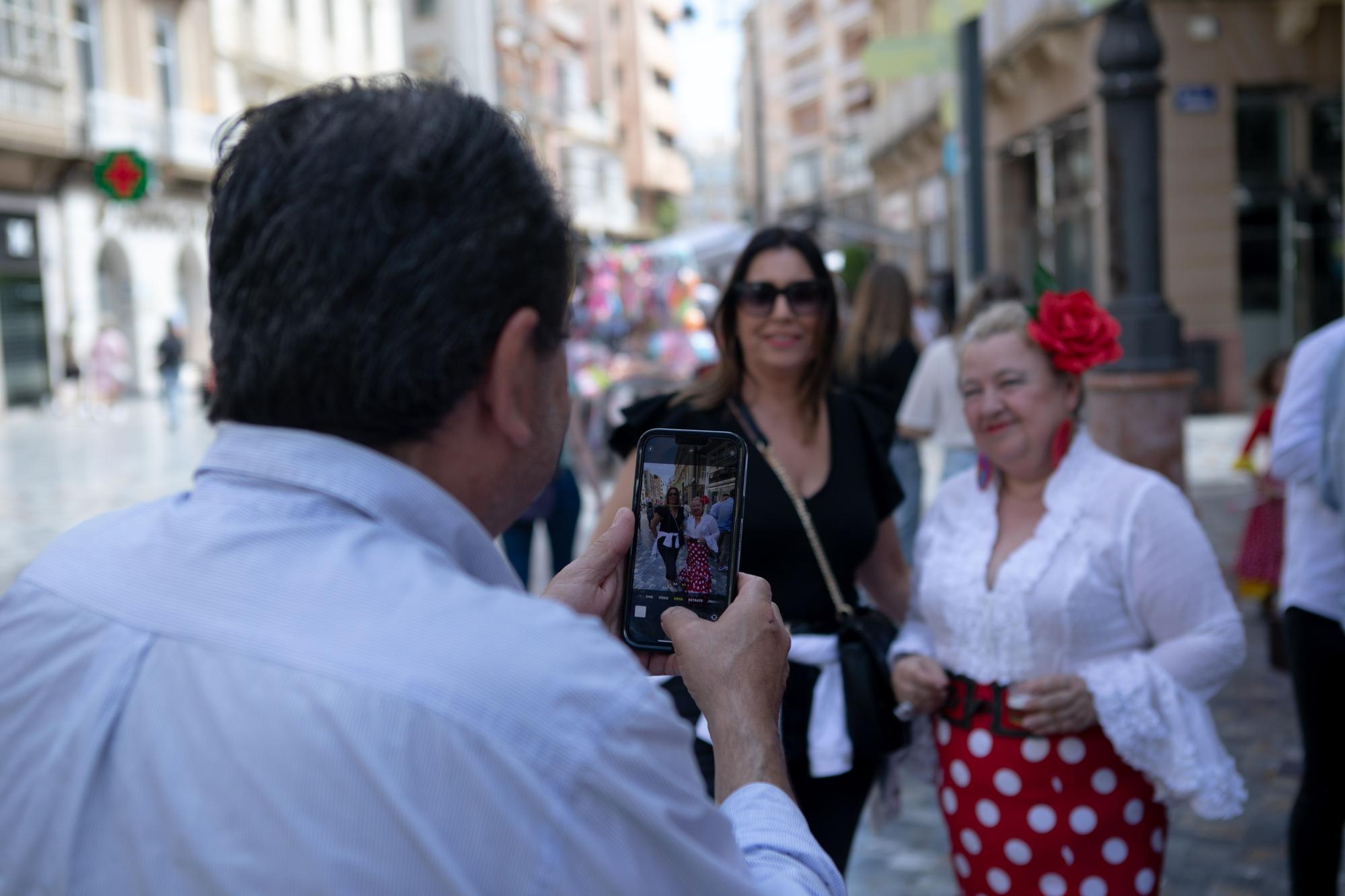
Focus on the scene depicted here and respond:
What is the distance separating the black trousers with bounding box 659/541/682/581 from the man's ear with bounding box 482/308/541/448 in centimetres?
52

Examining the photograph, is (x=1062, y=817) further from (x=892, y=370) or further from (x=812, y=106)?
(x=812, y=106)

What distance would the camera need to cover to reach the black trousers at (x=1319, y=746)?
11.1ft

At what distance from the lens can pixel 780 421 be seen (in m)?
3.46

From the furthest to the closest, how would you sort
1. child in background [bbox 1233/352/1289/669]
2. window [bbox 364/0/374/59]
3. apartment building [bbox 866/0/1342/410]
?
window [bbox 364/0/374/59]
apartment building [bbox 866/0/1342/410]
child in background [bbox 1233/352/1289/669]

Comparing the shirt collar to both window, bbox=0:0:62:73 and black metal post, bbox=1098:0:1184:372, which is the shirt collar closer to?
black metal post, bbox=1098:0:1184:372

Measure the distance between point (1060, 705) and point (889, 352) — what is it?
427 cm

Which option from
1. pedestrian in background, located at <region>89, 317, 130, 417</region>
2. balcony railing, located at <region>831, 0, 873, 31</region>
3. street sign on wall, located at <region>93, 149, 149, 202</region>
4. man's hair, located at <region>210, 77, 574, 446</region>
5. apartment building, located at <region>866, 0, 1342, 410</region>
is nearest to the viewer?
man's hair, located at <region>210, 77, 574, 446</region>

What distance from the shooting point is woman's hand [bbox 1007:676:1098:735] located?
287 cm

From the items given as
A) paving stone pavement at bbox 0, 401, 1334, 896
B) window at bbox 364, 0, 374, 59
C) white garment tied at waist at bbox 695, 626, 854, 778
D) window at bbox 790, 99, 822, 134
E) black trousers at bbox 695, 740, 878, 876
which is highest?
window at bbox 790, 99, 822, 134

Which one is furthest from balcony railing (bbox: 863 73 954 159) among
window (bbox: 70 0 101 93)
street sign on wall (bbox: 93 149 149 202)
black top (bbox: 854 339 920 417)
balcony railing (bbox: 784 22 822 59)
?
balcony railing (bbox: 784 22 822 59)

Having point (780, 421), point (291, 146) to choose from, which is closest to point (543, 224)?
point (291, 146)

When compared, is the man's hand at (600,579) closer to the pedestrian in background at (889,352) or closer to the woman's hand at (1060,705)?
the woman's hand at (1060,705)

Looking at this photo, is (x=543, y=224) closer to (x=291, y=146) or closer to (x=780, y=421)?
(x=291, y=146)

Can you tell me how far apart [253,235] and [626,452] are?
2179mm
